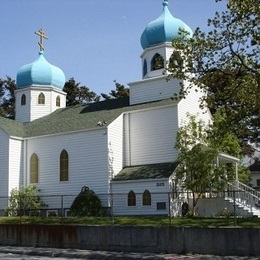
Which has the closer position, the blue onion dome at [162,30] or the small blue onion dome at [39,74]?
the blue onion dome at [162,30]

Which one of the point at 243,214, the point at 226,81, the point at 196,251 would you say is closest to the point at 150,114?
the point at 243,214

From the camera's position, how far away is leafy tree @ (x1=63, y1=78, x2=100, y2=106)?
7044 centimetres

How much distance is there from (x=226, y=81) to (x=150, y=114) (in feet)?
42.8

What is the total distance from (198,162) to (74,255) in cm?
1351

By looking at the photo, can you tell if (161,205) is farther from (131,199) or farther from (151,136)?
(151,136)

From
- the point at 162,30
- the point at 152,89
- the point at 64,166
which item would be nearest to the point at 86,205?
the point at 64,166

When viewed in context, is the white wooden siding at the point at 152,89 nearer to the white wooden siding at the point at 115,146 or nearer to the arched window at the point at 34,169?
the white wooden siding at the point at 115,146

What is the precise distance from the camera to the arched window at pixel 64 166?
117 feet

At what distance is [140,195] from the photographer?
3117cm

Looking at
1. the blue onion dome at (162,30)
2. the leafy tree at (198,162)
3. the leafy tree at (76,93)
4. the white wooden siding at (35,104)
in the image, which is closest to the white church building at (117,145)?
the blue onion dome at (162,30)

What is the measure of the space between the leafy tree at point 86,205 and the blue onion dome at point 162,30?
13980mm

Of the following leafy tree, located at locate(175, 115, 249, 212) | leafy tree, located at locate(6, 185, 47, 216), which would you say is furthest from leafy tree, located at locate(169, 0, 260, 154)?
leafy tree, located at locate(6, 185, 47, 216)

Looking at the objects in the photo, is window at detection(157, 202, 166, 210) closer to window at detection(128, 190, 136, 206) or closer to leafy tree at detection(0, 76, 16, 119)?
window at detection(128, 190, 136, 206)

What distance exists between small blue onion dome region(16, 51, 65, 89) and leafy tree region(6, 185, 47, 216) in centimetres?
1269
